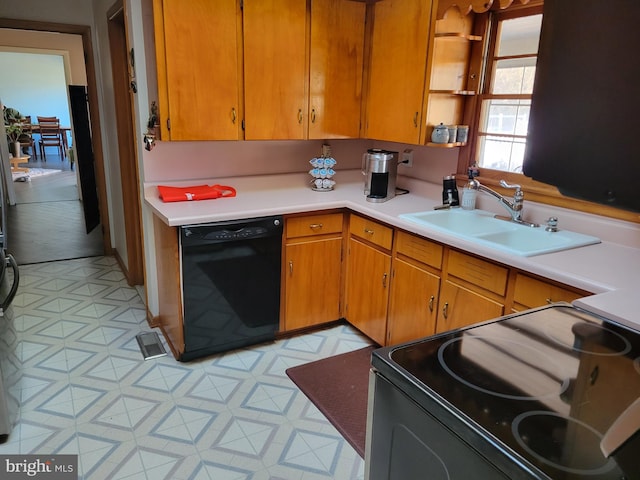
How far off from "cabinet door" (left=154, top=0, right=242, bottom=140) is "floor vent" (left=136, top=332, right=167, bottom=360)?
4.07 feet

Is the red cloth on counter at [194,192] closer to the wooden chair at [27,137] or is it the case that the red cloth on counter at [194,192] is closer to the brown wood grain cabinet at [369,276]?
the brown wood grain cabinet at [369,276]

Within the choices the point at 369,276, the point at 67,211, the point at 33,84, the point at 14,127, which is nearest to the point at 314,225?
the point at 369,276

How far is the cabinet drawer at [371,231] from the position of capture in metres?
2.65

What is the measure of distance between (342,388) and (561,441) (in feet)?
5.93

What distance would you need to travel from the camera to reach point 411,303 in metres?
2.55

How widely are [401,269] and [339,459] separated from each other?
103 cm

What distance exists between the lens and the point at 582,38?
2.90 feet

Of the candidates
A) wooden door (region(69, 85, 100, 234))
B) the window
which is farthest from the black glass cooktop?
wooden door (region(69, 85, 100, 234))

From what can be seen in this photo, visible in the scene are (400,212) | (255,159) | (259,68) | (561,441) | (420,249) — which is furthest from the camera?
(255,159)

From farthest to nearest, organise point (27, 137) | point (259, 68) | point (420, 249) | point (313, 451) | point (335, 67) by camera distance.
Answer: point (27, 137) → point (335, 67) → point (259, 68) → point (420, 249) → point (313, 451)

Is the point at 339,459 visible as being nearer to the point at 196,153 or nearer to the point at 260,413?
the point at 260,413

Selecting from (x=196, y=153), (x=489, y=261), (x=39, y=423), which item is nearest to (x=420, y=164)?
(x=489, y=261)

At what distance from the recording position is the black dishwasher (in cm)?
249

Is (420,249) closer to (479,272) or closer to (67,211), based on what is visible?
(479,272)
